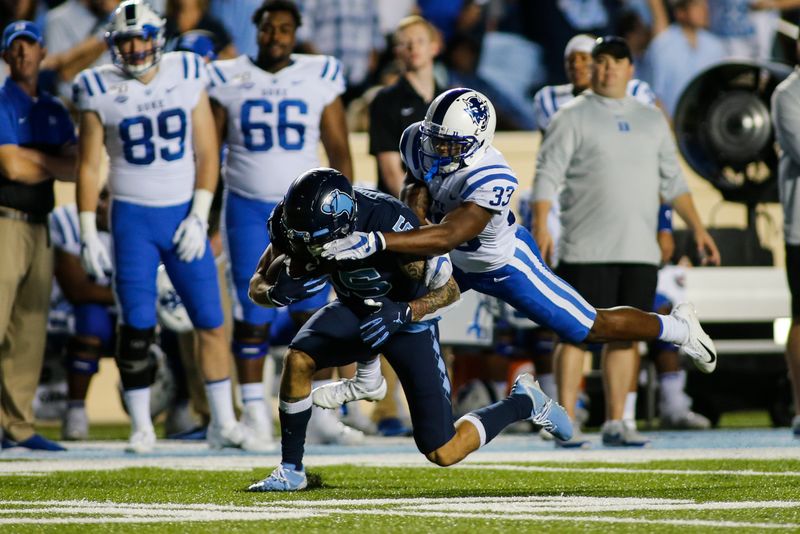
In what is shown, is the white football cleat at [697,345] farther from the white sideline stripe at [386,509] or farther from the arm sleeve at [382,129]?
the arm sleeve at [382,129]

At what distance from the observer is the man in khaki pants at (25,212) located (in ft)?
20.3

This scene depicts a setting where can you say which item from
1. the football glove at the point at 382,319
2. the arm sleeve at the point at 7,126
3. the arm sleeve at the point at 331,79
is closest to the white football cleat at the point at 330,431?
the arm sleeve at the point at 331,79

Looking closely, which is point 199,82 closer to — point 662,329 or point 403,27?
point 403,27

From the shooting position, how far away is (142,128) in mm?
6078

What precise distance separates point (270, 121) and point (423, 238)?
2397 mm

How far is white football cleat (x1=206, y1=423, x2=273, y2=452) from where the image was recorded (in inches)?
242

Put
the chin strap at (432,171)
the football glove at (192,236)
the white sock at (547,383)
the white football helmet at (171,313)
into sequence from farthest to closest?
the white sock at (547,383), the white football helmet at (171,313), the football glove at (192,236), the chin strap at (432,171)

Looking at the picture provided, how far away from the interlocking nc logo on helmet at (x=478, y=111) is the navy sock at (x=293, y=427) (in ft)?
3.11

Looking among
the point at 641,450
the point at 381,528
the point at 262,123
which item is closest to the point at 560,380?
the point at 641,450

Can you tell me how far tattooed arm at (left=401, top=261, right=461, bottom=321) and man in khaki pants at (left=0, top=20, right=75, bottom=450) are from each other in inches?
96.9

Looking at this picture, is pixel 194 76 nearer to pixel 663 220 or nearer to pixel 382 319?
pixel 663 220

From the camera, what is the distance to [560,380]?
6133 millimetres

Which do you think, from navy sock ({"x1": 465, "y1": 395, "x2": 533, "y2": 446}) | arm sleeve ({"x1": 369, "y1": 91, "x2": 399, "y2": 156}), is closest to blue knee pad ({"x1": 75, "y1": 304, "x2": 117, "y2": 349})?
arm sleeve ({"x1": 369, "y1": 91, "x2": 399, "y2": 156})

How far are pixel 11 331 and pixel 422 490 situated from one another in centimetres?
256
